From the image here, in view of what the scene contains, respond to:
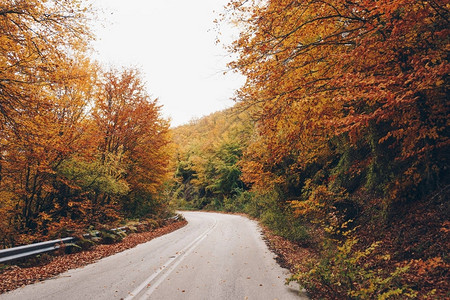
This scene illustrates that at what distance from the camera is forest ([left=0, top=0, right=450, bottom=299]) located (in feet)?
16.4

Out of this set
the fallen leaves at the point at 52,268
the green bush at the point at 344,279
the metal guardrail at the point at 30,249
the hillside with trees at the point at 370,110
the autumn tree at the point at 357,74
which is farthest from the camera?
the metal guardrail at the point at 30,249

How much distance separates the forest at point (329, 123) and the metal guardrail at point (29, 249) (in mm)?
906

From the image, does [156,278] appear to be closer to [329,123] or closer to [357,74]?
[329,123]

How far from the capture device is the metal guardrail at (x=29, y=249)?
22.1ft

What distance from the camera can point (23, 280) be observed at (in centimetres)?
591

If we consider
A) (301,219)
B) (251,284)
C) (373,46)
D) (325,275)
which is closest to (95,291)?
(251,284)

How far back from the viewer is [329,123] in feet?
17.6

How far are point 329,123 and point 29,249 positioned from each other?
8.84m

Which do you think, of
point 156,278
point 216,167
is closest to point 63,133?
point 156,278

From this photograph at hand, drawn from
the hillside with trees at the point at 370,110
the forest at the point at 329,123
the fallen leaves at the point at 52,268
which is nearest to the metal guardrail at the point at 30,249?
the fallen leaves at the point at 52,268

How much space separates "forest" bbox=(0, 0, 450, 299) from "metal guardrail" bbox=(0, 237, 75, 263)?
0.91 metres

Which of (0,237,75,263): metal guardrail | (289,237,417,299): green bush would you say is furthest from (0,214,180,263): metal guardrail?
(289,237,417,299): green bush

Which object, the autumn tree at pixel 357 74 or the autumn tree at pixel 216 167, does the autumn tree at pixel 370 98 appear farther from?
the autumn tree at pixel 216 167

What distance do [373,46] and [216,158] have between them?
3349 centimetres
